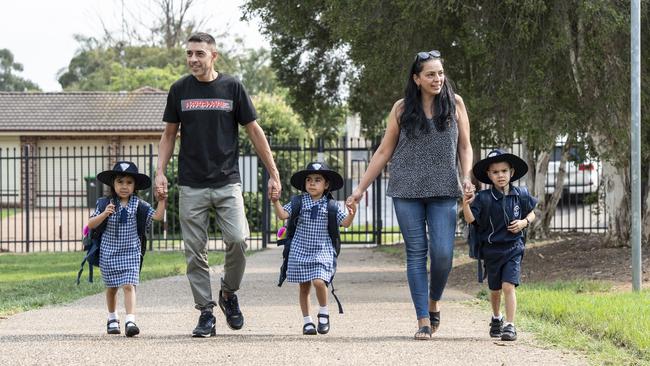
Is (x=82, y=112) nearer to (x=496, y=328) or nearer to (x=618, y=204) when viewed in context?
(x=618, y=204)

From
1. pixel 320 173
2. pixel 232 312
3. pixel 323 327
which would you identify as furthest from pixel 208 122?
pixel 323 327

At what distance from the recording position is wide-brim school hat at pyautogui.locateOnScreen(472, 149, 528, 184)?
748 centimetres

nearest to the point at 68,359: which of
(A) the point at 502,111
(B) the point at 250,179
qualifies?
(A) the point at 502,111

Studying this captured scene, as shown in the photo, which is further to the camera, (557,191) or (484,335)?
(557,191)

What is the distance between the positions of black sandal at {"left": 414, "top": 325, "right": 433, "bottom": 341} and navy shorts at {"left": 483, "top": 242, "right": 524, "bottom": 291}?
0.58 meters

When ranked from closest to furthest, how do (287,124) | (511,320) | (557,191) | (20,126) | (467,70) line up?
(511,320)
(467,70)
(557,191)
(20,126)
(287,124)

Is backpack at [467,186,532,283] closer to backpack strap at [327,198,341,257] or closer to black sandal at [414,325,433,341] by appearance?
black sandal at [414,325,433,341]

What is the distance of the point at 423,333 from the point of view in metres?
7.25

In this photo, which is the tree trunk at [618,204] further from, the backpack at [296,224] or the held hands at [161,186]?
the held hands at [161,186]

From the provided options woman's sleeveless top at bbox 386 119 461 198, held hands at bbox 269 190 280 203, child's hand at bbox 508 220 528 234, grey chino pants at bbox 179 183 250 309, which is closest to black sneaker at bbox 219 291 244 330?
grey chino pants at bbox 179 183 250 309

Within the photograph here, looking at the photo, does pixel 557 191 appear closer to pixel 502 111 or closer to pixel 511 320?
pixel 502 111

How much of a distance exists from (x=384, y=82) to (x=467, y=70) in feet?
4.16

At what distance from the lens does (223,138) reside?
24.6 ft

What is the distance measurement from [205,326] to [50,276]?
26.3ft
